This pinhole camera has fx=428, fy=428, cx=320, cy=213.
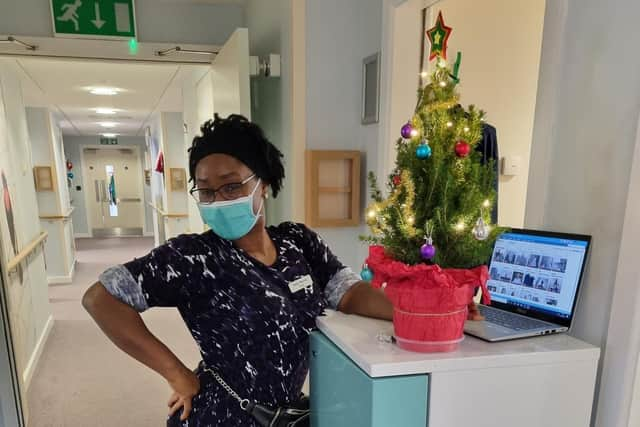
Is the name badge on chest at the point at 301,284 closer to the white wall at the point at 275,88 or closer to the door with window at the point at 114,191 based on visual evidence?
the white wall at the point at 275,88

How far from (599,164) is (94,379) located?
9.79 feet

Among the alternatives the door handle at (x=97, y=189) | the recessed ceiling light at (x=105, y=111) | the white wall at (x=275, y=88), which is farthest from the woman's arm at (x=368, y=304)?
the door handle at (x=97, y=189)

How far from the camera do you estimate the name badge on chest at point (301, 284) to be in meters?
0.99

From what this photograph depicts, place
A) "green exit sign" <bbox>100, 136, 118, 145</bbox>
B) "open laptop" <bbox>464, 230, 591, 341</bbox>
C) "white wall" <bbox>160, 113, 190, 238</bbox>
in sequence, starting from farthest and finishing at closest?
"green exit sign" <bbox>100, 136, 118, 145</bbox>, "white wall" <bbox>160, 113, 190, 238</bbox>, "open laptop" <bbox>464, 230, 591, 341</bbox>

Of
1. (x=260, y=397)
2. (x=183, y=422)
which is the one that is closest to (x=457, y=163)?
(x=260, y=397)

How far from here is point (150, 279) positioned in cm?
89

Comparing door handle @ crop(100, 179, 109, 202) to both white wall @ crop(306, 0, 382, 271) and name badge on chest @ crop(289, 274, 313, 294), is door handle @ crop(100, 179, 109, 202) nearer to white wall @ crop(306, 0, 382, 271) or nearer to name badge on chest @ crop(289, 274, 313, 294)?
white wall @ crop(306, 0, 382, 271)

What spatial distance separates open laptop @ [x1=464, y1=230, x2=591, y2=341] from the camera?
815 mm

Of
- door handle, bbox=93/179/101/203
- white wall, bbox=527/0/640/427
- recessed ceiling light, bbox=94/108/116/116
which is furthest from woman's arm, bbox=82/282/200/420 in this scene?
door handle, bbox=93/179/101/203

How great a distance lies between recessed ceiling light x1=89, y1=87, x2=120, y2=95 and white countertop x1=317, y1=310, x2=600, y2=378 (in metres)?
4.23

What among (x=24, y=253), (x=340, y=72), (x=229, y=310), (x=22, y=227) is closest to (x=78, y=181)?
(x=22, y=227)

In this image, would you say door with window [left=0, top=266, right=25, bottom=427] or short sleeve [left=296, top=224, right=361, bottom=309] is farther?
door with window [left=0, top=266, right=25, bottom=427]

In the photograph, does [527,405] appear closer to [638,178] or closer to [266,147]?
[638,178]

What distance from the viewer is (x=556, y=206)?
3.01ft
